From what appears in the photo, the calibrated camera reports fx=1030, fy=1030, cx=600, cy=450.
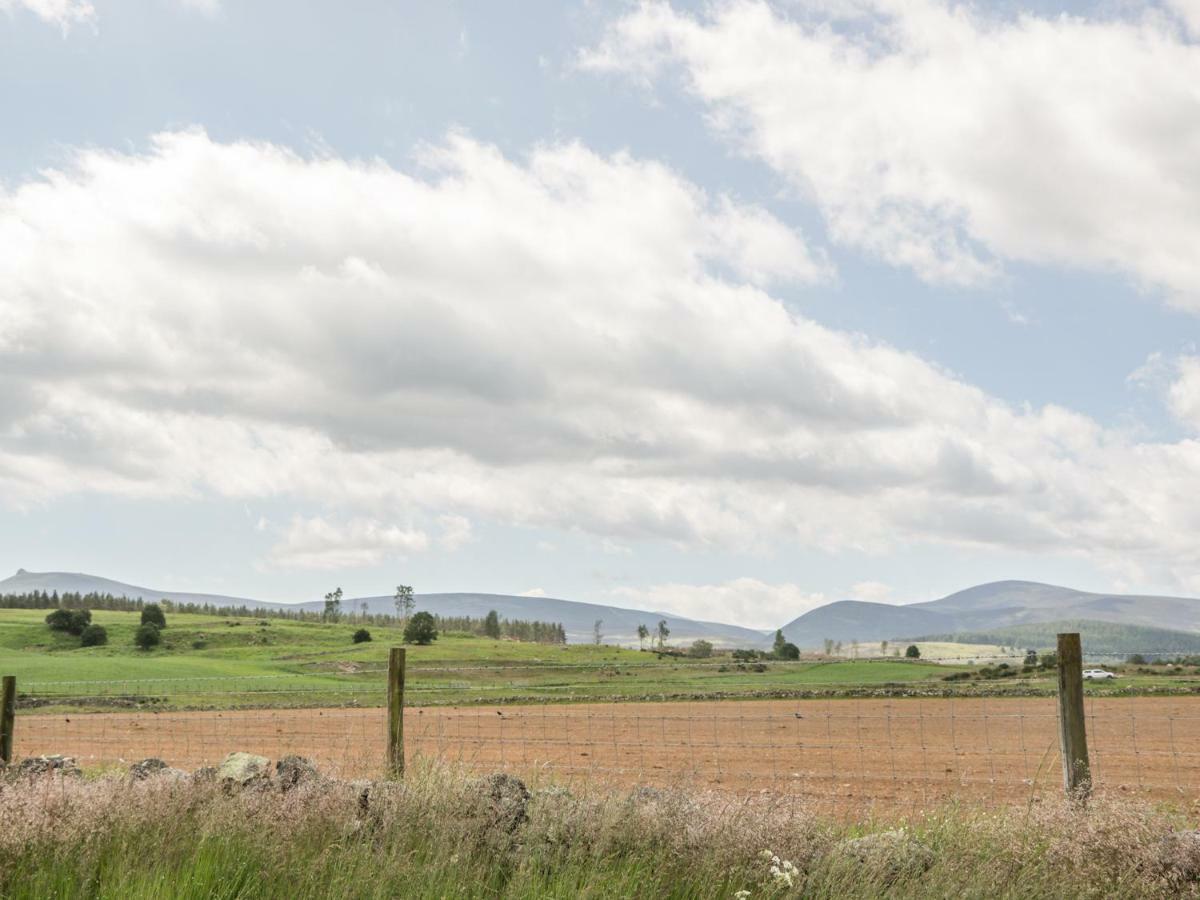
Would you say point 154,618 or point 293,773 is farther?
point 154,618

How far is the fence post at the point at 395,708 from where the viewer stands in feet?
42.5

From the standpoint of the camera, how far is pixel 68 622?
132 m

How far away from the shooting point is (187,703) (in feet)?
168

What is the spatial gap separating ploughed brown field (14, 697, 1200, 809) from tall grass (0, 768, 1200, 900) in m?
1.61

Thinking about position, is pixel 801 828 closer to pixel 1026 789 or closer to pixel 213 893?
pixel 213 893

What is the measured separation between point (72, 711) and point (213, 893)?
45.3 meters

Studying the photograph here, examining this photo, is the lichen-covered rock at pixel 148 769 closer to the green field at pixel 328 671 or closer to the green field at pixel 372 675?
the green field at pixel 372 675

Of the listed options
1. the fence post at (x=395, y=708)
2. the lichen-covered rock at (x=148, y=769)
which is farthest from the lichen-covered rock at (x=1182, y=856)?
the lichen-covered rock at (x=148, y=769)

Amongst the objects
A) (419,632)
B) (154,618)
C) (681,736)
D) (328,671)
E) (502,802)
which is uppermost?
(502,802)

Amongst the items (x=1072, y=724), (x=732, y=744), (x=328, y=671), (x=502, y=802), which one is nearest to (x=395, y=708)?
(x=502, y=802)

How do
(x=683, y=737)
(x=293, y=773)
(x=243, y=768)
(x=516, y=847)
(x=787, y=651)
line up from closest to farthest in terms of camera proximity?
(x=516, y=847) < (x=293, y=773) < (x=243, y=768) < (x=683, y=737) < (x=787, y=651)

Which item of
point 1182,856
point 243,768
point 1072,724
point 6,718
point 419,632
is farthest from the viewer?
point 419,632

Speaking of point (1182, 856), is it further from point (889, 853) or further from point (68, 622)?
point (68, 622)

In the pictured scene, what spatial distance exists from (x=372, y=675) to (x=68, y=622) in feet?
216
